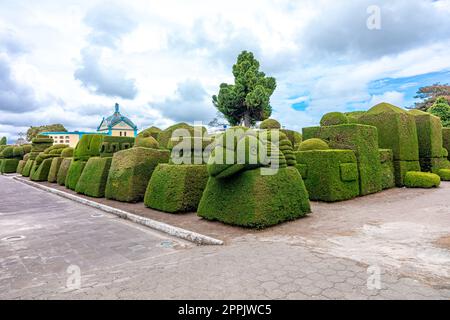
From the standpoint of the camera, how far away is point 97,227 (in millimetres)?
7324

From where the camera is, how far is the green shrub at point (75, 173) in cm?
1505

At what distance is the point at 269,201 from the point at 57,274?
424cm

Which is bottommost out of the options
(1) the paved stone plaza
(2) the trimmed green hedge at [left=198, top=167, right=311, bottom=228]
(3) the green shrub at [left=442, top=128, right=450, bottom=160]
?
(1) the paved stone plaza

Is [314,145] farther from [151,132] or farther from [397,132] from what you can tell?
[151,132]

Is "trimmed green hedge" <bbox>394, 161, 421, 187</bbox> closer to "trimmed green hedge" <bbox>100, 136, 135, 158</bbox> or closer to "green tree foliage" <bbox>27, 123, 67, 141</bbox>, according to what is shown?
"trimmed green hedge" <bbox>100, 136, 135, 158</bbox>

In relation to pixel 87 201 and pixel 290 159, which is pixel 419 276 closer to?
pixel 290 159

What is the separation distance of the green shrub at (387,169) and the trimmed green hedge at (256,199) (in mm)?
7166

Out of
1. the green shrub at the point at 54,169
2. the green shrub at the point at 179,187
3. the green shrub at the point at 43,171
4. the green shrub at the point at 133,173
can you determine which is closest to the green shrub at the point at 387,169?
the green shrub at the point at 179,187

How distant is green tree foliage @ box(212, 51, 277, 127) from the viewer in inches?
1330

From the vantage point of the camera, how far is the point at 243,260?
4270mm

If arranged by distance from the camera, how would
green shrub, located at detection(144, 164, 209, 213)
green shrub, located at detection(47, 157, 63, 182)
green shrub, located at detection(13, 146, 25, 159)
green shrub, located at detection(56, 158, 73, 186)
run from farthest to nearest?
green shrub, located at detection(13, 146, 25, 159) < green shrub, located at detection(47, 157, 63, 182) < green shrub, located at detection(56, 158, 73, 186) < green shrub, located at detection(144, 164, 209, 213)

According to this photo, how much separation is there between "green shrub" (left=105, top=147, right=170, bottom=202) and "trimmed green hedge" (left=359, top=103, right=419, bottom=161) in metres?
10.8

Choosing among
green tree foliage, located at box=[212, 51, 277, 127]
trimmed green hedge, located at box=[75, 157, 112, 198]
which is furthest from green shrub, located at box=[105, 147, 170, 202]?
green tree foliage, located at box=[212, 51, 277, 127]
